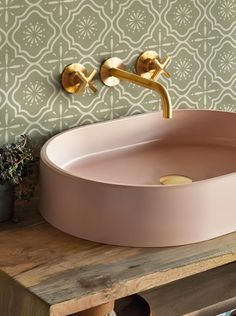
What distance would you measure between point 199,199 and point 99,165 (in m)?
0.38

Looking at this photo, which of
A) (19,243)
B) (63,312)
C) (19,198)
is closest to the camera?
(63,312)

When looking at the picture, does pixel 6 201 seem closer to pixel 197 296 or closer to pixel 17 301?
pixel 17 301

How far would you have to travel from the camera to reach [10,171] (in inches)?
70.7

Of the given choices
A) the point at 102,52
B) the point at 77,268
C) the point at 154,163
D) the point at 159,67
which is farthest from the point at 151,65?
the point at 77,268

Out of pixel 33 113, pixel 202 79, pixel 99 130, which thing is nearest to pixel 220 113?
pixel 202 79

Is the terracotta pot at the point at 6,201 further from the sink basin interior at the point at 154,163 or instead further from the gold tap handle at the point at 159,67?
the gold tap handle at the point at 159,67

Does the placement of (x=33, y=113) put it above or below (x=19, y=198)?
above

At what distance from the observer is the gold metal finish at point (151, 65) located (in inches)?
83.0

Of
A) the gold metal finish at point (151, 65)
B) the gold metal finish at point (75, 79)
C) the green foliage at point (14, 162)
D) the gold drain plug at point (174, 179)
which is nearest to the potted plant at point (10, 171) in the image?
the green foliage at point (14, 162)

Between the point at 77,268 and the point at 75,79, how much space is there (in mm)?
545

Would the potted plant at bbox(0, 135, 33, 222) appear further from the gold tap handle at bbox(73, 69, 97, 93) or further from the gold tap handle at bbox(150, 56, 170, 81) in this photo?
the gold tap handle at bbox(150, 56, 170, 81)

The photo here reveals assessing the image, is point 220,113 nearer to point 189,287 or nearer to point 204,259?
point 189,287

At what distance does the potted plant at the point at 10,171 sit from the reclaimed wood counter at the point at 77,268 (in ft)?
0.20

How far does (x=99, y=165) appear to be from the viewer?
79.4 inches
